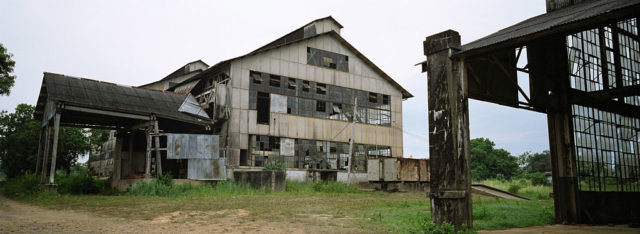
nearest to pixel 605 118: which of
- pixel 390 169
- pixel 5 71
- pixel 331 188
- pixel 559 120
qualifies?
pixel 559 120

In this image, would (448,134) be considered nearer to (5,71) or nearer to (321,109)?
(321,109)

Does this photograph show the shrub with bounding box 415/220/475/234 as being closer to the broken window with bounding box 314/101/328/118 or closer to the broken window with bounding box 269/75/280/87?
the broken window with bounding box 269/75/280/87

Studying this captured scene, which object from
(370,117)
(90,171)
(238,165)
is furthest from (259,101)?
(90,171)

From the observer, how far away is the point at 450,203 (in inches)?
299

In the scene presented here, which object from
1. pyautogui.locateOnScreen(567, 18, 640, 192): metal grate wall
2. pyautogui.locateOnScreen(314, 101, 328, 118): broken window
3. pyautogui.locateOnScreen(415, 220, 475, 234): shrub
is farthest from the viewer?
pyautogui.locateOnScreen(314, 101, 328, 118): broken window

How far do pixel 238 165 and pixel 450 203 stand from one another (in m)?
16.5

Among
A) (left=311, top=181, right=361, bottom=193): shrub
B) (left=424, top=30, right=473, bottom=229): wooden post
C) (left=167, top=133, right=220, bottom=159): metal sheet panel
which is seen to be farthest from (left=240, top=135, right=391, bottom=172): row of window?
(left=424, top=30, right=473, bottom=229): wooden post

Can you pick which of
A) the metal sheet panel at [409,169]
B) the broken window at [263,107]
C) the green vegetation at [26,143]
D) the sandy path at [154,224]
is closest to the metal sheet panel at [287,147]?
the broken window at [263,107]

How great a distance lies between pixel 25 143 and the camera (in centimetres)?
A: 3372

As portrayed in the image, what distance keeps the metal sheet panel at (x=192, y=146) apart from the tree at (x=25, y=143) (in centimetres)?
1911

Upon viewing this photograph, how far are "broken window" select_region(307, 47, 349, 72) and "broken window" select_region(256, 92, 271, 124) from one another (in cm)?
374

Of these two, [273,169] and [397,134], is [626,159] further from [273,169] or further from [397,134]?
[397,134]

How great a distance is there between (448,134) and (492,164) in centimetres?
6069

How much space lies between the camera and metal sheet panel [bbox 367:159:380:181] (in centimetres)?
2462
